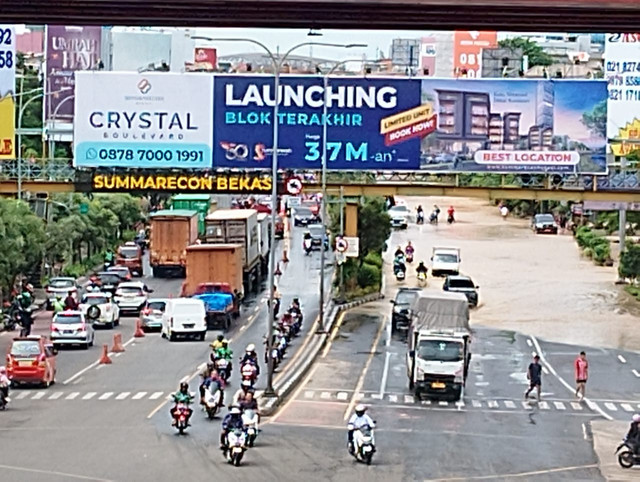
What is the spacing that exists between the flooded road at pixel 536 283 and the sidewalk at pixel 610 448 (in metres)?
15.7

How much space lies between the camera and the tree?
160 metres

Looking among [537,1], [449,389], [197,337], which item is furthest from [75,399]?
[537,1]

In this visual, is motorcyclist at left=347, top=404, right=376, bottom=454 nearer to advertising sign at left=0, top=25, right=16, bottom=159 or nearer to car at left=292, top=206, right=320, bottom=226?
advertising sign at left=0, top=25, right=16, bottom=159

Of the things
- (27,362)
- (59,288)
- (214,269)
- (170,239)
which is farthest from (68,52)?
(27,362)

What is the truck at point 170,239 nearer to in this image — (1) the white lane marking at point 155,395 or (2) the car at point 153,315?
(2) the car at point 153,315

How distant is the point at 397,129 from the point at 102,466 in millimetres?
29012

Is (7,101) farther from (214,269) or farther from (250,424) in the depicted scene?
(250,424)

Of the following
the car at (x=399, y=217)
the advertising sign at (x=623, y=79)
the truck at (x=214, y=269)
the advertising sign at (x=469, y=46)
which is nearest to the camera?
the truck at (x=214, y=269)

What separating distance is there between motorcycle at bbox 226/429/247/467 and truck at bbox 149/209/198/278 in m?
40.7

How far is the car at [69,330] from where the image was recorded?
150 ft

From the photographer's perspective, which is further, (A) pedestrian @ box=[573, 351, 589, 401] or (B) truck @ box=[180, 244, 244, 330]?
(B) truck @ box=[180, 244, 244, 330]

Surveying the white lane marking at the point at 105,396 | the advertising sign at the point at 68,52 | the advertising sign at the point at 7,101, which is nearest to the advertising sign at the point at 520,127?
the advertising sign at the point at 7,101

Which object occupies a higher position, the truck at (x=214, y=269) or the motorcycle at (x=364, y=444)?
the truck at (x=214, y=269)

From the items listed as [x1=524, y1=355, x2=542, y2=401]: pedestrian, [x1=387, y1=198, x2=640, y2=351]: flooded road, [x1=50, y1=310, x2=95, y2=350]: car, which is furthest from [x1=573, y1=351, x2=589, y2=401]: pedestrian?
[x1=50, y1=310, x2=95, y2=350]: car
